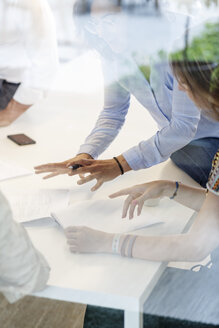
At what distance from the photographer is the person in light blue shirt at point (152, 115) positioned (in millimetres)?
1002

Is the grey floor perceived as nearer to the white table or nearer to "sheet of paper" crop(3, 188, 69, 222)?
the white table

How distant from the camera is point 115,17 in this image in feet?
3.18

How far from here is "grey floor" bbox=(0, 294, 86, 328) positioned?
91 centimetres

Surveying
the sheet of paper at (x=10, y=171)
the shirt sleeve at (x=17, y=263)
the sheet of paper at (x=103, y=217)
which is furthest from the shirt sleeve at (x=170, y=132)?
the shirt sleeve at (x=17, y=263)

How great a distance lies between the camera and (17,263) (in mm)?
817

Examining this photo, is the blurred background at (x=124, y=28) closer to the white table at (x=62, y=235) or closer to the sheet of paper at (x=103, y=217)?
the white table at (x=62, y=235)

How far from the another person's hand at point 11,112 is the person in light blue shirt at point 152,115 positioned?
0.58 feet

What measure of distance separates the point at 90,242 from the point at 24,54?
0.48m

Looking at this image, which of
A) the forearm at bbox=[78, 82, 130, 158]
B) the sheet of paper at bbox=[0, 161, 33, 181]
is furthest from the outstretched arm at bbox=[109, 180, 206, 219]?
the sheet of paper at bbox=[0, 161, 33, 181]

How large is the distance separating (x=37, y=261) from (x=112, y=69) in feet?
1.45

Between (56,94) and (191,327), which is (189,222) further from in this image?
(56,94)

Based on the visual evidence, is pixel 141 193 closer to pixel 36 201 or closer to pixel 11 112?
pixel 36 201

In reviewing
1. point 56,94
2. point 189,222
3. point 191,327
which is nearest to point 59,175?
point 56,94

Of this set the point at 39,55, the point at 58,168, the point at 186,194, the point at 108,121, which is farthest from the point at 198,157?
the point at 39,55
